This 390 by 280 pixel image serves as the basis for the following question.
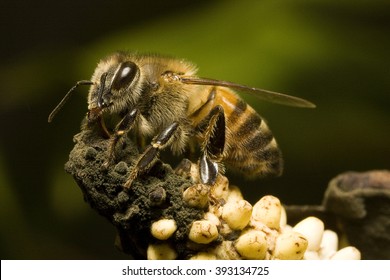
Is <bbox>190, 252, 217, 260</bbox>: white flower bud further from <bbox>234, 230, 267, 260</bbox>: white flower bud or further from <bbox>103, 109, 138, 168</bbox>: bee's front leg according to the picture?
<bbox>103, 109, 138, 168</bbox>: bee's front leg

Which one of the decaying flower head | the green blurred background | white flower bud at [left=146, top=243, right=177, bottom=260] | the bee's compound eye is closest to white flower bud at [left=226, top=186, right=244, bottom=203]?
the decaying flower head

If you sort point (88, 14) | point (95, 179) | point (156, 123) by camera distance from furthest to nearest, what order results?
point (88, 14) → point (156, 123) → point (95, 179)

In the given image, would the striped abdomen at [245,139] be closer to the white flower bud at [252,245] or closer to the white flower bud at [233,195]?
the white flower bud at [233,195]

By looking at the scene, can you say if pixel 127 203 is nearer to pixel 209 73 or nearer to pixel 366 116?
pixel 209 73

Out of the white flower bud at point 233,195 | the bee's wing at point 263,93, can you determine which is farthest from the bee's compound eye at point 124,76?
the white flower bud at point 233,195

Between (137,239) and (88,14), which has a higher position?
(88,14)
